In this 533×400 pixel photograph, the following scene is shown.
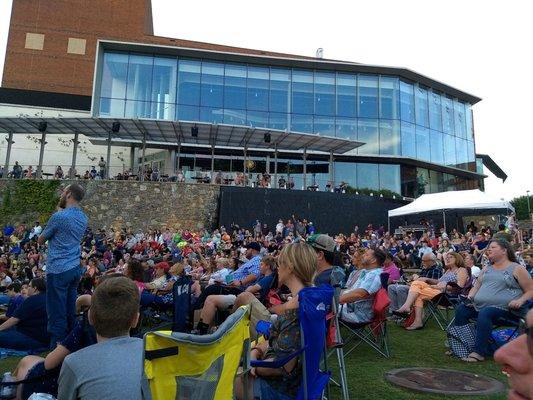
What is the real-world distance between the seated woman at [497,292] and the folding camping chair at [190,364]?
3.79m

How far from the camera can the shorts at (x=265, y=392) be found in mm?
2834

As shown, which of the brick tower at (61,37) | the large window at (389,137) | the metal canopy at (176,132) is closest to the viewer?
the metal canopy at (176,132)

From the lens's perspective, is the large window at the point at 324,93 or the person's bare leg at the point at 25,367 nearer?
the person's bare leg at the point at 25,367

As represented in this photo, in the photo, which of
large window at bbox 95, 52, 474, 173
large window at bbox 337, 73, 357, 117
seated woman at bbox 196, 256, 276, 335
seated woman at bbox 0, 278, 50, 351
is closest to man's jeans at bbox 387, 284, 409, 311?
seated woman at bbox 196, 256, 276, 335

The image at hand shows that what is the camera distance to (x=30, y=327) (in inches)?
212

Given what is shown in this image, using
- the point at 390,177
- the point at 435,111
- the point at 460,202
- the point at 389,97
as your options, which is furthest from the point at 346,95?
the point at 460,202

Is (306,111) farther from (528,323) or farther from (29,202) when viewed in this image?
(528,323)

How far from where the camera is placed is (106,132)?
25516mm

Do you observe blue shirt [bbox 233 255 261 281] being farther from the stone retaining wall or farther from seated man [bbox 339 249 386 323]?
the stone retaining wall

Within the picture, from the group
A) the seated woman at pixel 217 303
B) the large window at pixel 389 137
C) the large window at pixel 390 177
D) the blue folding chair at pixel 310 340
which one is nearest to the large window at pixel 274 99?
the large window at pixel 389 137

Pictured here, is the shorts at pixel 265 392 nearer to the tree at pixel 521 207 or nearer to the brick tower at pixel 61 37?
the brick tower at pixel 61 37

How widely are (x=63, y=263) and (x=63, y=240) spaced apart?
0.26 m

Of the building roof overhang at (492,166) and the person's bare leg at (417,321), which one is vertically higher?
the building roof overhang at (492,166)

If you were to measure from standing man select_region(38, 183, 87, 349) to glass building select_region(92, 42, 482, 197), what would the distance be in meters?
25.8
